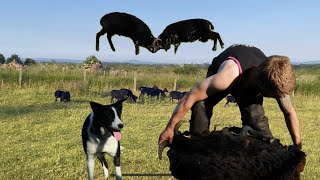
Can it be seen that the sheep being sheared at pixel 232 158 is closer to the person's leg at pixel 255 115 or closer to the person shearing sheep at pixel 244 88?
the person shearing sheep at pixel 244 88

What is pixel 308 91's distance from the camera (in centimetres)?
2772

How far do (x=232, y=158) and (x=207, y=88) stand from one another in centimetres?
63

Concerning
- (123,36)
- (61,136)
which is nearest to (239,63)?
(123,36)

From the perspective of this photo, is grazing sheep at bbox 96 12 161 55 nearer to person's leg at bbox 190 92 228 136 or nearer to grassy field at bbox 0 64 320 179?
person's leg at bbox 190 92 228 136

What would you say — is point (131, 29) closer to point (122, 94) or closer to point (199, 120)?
point (199, 120)

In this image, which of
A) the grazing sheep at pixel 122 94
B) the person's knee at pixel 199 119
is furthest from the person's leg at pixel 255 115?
the grazing sheep at pixel 122 94

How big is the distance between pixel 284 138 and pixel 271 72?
8.40m

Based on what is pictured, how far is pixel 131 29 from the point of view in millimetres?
2281

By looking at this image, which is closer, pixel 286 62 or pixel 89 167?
pixel 286 62

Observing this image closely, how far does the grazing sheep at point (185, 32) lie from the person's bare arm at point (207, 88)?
0.73 metres

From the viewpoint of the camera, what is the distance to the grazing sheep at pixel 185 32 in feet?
7.38

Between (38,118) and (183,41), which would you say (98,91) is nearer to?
(38,118)

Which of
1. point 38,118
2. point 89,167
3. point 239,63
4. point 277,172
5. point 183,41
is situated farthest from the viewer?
point 38,118

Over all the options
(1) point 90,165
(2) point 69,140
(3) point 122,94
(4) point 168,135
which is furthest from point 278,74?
(3) point 122,94
